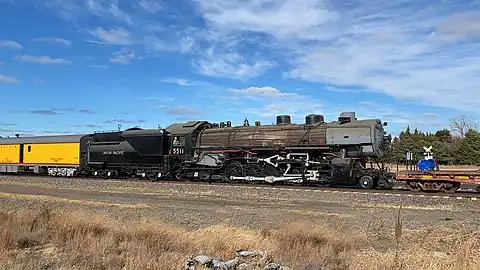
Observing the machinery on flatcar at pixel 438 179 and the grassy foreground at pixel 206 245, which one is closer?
the grassy foreground at pixel 206 245

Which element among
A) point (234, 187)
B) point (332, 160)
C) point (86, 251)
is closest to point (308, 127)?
point (332, 160)

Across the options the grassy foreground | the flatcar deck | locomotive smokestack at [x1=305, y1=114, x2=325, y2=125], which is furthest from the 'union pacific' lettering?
the grassy foreground

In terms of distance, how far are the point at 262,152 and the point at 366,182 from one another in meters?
6.62

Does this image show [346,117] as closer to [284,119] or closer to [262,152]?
[284,119]

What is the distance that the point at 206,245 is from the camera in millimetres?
9695

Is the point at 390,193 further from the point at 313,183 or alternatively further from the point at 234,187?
the point at 234,187

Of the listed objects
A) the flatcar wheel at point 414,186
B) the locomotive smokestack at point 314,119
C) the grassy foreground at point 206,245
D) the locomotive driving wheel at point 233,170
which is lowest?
the grassy foreground at point 206,245

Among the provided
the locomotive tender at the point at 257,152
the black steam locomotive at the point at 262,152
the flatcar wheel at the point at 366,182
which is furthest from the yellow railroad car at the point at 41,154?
the flatcar wheel at the point at 366,182

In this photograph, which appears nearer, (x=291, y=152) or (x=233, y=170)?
(x=291, y=152)

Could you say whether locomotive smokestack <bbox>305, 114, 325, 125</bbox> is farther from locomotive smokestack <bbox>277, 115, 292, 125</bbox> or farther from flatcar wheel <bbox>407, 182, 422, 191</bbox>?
flatcar wheel <bbox>407, 182, 422, 191</bbox>

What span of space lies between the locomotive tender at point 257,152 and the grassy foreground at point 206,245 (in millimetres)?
12406

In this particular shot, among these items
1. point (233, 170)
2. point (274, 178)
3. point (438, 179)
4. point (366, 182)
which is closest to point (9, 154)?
point (233, 170)

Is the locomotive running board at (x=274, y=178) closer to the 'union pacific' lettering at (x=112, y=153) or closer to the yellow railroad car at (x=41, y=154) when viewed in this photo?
the 'union pacific' lettering at (x=112, y=153)

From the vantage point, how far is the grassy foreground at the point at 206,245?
7.88 meters
